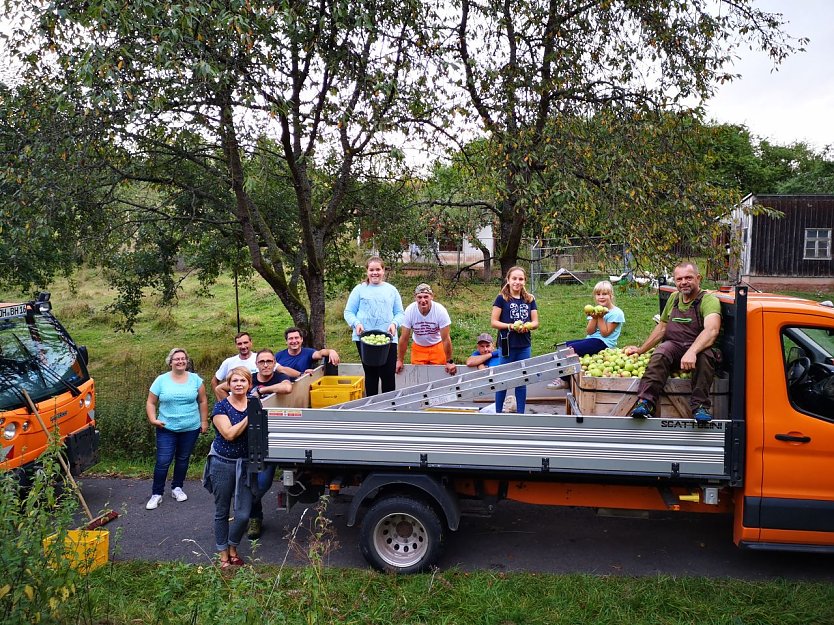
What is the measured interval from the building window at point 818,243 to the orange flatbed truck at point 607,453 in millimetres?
23752

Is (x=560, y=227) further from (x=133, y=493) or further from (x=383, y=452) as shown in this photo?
(x=133, y=493)

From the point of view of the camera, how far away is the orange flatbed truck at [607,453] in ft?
16.4

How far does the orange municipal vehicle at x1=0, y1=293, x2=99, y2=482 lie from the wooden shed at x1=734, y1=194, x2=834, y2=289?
2397 cm

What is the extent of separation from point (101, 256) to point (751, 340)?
29.7 feet

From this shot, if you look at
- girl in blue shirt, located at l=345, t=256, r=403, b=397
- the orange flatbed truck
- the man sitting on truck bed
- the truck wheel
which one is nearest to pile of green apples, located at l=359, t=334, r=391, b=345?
girl in blue shirt, located at l=345, t=256, r=403, b=397

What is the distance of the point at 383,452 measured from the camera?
5371mm

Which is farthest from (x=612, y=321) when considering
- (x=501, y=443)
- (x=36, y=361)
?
(x=36, y=361)

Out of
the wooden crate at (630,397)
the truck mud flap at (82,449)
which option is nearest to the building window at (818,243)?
the wooden crate at (630,397)

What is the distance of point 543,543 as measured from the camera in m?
6.29

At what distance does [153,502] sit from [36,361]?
1979 millimetres

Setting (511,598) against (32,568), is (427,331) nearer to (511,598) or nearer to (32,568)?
(511,598)

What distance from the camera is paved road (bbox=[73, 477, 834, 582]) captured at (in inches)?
227

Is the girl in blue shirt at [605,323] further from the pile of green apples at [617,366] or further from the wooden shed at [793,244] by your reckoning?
the wooden shed at [793,244]

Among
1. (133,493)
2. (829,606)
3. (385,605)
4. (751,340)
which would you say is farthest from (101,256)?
(829,606)
